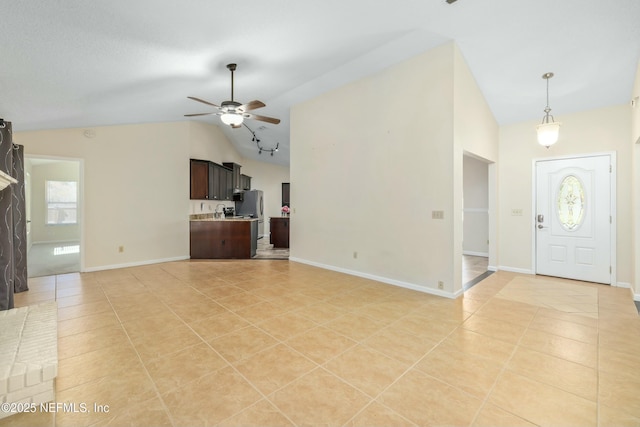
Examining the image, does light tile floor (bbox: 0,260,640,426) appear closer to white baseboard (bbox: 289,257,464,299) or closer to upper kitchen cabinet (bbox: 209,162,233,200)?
white baseboard (bbox: 289,257,464,299)

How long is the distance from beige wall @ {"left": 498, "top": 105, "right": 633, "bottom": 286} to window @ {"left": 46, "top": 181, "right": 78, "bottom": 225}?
1224 cm

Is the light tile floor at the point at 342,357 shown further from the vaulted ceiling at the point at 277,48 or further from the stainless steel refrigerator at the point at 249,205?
the stainless steel refrigerator at the point at 249,205

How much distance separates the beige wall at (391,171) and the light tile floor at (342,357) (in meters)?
0.71

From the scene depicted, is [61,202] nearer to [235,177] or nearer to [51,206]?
[51,206]

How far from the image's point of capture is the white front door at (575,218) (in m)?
4.32

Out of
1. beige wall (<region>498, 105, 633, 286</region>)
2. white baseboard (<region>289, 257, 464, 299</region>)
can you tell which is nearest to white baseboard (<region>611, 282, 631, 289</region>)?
beige wall (<region>498, 105, 633, 286</region>)

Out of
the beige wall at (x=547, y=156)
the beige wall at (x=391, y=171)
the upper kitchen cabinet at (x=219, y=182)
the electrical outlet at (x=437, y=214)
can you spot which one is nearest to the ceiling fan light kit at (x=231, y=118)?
the beige wall at (x=391, y=171)

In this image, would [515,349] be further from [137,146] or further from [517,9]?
[137,146]

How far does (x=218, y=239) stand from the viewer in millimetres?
6191

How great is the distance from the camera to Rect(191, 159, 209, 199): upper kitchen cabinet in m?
6.25

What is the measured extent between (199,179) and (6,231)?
3.48 m

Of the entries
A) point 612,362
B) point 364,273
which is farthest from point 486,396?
point 364,273

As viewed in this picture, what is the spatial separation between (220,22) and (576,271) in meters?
6.32

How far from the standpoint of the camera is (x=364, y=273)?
4.62m
